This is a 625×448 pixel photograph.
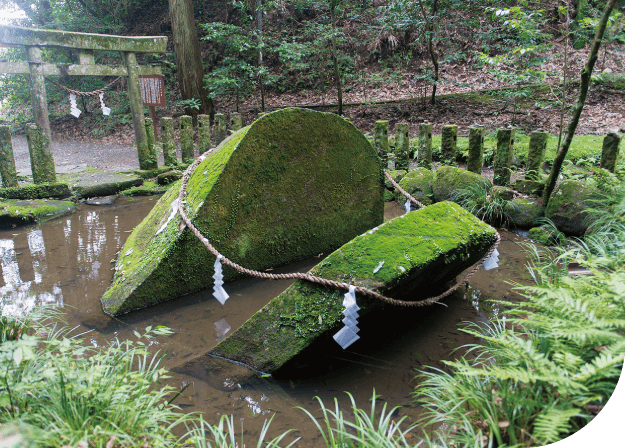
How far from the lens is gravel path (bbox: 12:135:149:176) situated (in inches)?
338

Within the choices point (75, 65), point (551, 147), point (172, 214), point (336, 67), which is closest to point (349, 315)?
point (172, 214)

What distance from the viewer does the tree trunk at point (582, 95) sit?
369 centimetres

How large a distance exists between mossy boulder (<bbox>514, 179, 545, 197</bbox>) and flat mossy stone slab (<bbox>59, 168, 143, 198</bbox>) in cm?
599

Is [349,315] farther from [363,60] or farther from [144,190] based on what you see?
[363,60]

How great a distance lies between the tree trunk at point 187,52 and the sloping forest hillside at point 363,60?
39 millimetres

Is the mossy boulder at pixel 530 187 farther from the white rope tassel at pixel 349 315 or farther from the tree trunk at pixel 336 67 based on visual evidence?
the tree trunk at pixel 336 67

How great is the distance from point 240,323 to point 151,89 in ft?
20.9

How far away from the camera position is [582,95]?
4020mm

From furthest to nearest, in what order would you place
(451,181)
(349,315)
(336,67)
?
1. (336,67)
2. (451,181)
3. (349,315)

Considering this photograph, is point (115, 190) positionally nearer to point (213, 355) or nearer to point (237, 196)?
point (237, 196)

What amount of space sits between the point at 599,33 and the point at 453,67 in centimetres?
810

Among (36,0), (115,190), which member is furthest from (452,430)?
(36,0)

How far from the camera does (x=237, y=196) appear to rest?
3.88m

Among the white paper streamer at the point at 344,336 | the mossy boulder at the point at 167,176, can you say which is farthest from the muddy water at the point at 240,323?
the mossy boulder at the point at 167,176
